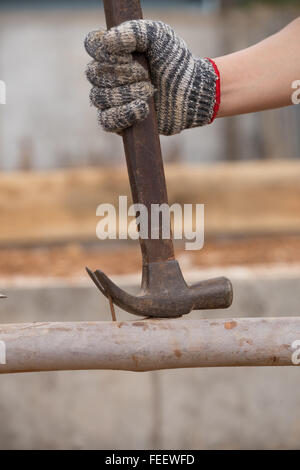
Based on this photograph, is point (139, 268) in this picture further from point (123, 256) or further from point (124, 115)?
point (124, 115)

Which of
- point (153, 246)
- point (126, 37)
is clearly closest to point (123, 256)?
point (153, 246)

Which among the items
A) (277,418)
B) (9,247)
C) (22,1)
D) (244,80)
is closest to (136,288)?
(277,418)

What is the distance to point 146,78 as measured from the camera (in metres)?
1.22

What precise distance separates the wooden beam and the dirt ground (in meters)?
1.72

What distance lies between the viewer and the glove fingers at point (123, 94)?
1.20 m

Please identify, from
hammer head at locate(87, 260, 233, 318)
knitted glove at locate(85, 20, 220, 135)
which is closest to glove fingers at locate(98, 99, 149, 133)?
knitted glove at locate(85, 20, 220, 135)

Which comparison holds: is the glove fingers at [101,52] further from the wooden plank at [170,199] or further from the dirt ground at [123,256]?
the wooden plank at [170,199]

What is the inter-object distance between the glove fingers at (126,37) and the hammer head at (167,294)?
0.38m

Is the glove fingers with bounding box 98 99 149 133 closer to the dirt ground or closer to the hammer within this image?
the hammer

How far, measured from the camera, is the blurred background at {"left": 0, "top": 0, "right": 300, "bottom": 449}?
8.19ft

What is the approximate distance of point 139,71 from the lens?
120cm

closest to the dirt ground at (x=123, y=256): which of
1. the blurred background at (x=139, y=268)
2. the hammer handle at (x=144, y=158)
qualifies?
the blurred background at (x=139, y=268)

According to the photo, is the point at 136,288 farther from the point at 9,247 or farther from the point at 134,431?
the point at 9,247

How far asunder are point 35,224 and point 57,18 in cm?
237
